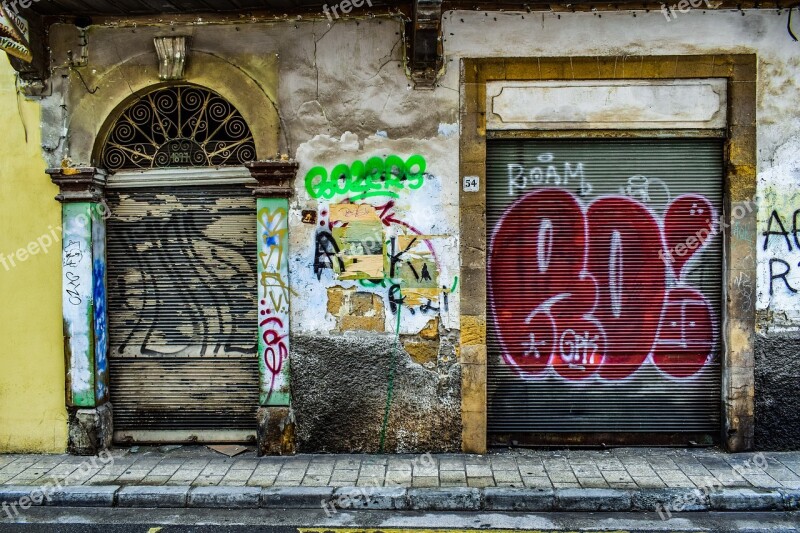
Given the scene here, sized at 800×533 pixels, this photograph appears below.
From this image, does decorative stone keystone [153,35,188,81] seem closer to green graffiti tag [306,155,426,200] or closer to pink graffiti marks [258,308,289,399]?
green graffiti tag [306,155,426,200]

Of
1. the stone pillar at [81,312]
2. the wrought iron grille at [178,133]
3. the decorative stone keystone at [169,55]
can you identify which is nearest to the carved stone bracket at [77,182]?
the stone pillar at [81,312]

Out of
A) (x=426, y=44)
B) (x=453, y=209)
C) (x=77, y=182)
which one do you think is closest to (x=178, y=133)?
(x=77, y=182)

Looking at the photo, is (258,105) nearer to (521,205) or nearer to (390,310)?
(390,310)

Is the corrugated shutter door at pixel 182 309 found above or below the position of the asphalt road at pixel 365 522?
above

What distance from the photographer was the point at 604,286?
6.04 meters

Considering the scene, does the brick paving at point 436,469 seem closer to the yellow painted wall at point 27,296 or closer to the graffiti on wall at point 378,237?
the yellow painted wall at point 27,296

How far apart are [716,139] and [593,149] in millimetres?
1278

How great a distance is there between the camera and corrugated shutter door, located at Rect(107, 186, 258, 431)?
6.22 metres

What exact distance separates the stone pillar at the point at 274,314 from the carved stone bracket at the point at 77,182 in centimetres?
166

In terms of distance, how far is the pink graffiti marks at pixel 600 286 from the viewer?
6.02 m

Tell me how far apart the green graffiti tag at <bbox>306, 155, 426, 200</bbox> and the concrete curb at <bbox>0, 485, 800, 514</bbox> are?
9.52 ft

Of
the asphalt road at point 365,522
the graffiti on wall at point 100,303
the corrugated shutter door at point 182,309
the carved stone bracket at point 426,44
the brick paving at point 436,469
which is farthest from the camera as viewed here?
the corrugated shutter door at point 182,309

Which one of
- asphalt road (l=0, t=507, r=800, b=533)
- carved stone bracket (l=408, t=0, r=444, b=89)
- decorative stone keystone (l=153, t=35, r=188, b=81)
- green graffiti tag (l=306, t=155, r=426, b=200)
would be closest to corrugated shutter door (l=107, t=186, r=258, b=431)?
green graffiti tag (l=306, t=155, r=426, b=200)

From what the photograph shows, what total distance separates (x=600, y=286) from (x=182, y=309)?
4560 millimetres
